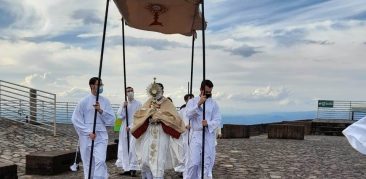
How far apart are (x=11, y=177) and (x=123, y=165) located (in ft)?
9.66

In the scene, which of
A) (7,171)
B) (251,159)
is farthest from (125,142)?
(251,159)

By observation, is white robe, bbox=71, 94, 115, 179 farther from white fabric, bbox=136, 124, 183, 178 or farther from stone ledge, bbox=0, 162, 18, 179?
stone ledge, bbox=0, 162, 18, 179

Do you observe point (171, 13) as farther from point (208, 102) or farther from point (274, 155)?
point (274, 155)

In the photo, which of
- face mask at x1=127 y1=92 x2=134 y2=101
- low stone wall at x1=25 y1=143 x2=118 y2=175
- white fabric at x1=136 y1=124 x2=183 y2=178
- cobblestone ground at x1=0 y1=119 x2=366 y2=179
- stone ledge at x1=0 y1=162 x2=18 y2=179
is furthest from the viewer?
face mask at x1=127 y1=92 x2=134 y2=101

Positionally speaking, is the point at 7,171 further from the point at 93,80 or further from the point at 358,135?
the point at 358,135

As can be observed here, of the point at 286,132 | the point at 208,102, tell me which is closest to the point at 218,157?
the point at 208,102

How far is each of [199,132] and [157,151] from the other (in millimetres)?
838

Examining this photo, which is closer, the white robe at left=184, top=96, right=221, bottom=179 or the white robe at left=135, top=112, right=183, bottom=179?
the white robe at left=135, top=112, right=183, bottom=179

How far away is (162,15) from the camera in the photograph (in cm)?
949

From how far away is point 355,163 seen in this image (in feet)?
45.2

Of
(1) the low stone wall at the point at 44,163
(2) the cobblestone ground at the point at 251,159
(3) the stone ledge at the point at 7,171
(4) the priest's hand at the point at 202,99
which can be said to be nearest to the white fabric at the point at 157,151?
(4) the priest's hand at the point at 202,99

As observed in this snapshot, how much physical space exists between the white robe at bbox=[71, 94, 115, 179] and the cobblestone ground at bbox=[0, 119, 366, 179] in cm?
211

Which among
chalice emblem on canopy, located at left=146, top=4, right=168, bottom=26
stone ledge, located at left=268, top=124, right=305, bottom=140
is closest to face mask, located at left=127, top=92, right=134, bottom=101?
chalice emblem on canopy, located at left=146, top=4, right=168, bottom=26

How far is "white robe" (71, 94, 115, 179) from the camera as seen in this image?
819 cm
